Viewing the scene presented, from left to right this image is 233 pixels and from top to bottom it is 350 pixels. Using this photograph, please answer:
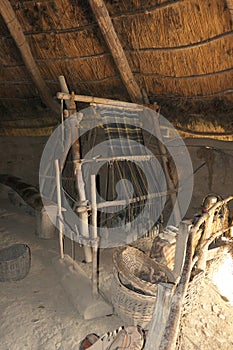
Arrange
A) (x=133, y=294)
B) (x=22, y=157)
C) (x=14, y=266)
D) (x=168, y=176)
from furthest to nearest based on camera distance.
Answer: (x=22, y=157) < (x=168, y=176) < (x=14, y=266) < (x=133, y=294)

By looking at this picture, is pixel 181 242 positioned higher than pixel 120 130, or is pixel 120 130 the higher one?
pixel 120 130

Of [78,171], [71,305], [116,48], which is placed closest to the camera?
[71,305]

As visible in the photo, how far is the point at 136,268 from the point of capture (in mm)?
2832

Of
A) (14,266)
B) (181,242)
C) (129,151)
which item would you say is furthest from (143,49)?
(14,266)

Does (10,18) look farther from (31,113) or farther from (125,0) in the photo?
(31,113)

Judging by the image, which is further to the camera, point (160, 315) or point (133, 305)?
point (133, 305)

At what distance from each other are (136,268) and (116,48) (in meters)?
2.60

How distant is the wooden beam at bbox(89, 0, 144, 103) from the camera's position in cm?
329

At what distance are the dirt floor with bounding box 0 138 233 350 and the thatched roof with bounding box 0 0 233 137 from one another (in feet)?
2.54

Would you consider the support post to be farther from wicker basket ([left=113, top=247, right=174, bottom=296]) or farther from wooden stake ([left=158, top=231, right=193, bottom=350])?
wicker basket ([left=113, top=247, right=174, bottom=296])

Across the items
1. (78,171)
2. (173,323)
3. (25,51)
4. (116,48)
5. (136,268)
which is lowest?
(136,268)

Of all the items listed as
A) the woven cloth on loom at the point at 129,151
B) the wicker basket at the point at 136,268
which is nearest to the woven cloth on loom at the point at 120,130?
the woven cloth on loom at the point at 129,151

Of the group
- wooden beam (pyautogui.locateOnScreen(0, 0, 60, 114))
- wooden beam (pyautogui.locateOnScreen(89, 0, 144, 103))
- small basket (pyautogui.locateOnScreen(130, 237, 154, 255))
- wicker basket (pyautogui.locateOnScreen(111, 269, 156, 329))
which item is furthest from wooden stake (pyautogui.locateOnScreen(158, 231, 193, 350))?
wooden beam (pyautogui.locateOnScreen(0, 0, 60, 114))

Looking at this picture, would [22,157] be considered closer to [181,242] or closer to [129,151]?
[129,151]
